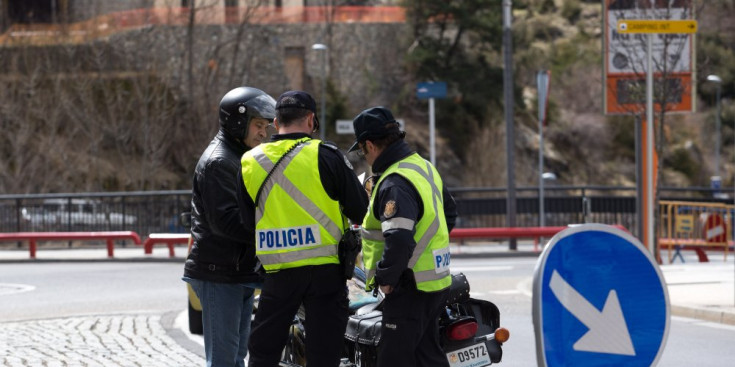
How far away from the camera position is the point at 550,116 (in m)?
71.3

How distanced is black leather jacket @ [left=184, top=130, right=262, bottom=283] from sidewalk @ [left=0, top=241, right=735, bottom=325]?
24.1ft

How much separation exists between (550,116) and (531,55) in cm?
327

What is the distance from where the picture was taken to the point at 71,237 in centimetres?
2642

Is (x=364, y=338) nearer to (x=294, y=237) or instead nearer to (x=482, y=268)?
(x=294, y=237)

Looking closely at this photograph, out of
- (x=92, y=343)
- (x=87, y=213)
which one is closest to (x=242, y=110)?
(x=92, y=343)

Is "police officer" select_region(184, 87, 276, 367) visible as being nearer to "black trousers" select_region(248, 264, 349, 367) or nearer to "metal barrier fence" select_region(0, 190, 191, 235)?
"black trousers" select_region(248, 264, 349, 367)

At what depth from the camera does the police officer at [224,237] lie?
6.46m

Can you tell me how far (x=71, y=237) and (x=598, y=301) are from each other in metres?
22.1

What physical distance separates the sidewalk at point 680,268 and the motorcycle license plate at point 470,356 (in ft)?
22.1

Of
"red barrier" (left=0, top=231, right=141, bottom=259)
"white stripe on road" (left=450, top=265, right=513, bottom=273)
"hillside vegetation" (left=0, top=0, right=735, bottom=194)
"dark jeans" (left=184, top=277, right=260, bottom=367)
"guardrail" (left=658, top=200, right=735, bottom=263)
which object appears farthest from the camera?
"hillside vegetation" (left=0, top=0, right=735, bottom=194)

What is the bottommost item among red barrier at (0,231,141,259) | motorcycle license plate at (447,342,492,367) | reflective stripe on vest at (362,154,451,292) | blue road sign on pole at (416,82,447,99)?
red barrier at (0,231,141,259)

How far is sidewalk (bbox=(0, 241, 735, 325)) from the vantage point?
13586 millimetres

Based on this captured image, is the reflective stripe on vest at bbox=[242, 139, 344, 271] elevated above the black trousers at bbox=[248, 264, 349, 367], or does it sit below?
above

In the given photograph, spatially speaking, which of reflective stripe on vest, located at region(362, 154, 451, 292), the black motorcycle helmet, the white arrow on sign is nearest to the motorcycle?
reflective stripe on vest, located at region(362, 154, 451, 292)
